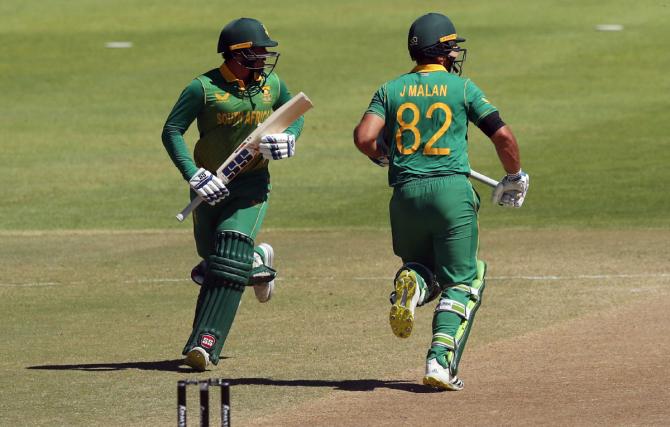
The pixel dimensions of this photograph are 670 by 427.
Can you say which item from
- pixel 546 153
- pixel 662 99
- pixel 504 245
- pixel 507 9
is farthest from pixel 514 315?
pixel 507 9

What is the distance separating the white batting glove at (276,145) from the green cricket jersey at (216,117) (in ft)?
1.07

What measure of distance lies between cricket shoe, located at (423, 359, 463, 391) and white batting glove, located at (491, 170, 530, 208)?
3.86ft

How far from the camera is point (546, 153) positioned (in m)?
22.3

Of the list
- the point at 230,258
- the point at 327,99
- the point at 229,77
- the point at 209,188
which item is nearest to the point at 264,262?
the point at 230,258

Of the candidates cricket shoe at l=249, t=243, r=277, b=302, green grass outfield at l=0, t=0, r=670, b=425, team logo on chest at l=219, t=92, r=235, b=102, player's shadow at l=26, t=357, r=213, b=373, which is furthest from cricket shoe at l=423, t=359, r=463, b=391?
team logo on chest at l=219, t=92, r=235, b=102

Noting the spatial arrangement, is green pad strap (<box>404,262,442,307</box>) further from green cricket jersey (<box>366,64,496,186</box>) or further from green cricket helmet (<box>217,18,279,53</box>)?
green cricket helmet (<box>217,18,279,53</box>)

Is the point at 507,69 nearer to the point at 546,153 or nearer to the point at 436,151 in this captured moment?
the point at 546,153

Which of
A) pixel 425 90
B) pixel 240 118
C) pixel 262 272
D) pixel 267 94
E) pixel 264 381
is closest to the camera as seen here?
pixel 425 90

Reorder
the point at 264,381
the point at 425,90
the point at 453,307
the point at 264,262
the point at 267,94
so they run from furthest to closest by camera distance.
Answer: the point at 264,262 < the point at 267,94 < the point at 264,381 < the point at 425,90 < the point at 453,307

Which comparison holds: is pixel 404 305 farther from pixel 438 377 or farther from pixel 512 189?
pixel 512 189

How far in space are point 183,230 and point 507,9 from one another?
19720 mm

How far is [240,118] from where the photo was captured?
33.6 ft

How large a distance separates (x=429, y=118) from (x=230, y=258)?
1.74 meters

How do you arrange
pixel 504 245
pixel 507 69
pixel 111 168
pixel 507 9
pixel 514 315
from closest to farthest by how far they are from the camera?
1. pixel 514 315
2. pixel 504 245
3. pixel 111 168
4. pixel 507 69
5. pixel 507 9
